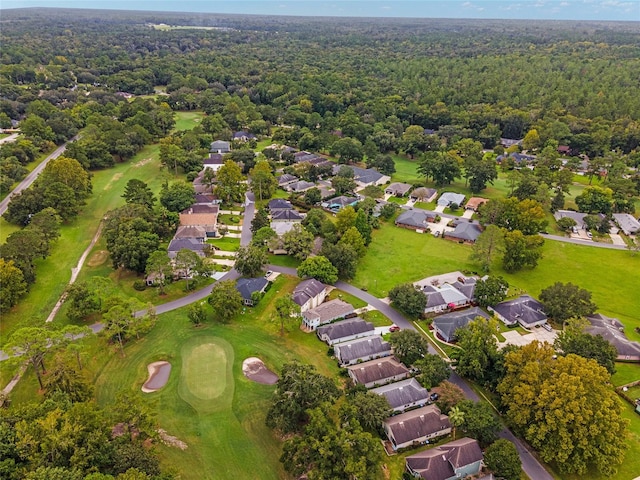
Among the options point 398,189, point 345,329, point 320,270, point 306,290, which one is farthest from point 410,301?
point 398,189

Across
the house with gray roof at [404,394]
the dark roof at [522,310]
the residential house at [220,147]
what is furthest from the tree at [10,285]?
the residential house at [220,147]

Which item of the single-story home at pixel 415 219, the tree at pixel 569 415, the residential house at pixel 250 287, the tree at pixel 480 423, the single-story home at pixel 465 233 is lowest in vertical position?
the single-story home at pixel 415 219

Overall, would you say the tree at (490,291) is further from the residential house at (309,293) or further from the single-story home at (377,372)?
the residential house at (309,293)

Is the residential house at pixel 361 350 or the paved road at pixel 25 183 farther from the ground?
the residential house at pixel 361 350

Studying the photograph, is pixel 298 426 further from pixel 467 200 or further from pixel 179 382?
pixel 467 200

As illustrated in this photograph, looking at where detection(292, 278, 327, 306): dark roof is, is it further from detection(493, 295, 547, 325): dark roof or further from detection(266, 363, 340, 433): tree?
detection(493, 295, 547, 325): dark roof

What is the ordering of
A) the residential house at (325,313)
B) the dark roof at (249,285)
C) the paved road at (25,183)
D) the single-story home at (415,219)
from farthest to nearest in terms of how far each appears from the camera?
1. the paved road at (25,183)
2. the single-story home at (415,219)
3. the dark roof at (249,285)
4. the residential house at (325,313)

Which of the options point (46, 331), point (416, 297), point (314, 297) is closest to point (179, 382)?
point (46, 331)
